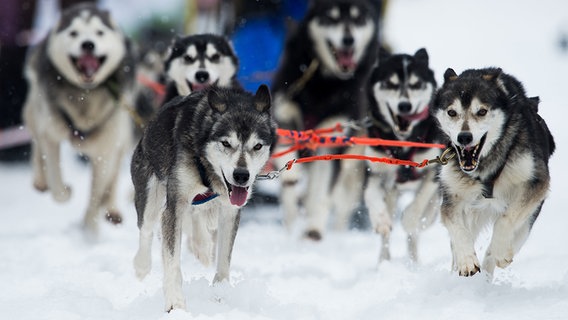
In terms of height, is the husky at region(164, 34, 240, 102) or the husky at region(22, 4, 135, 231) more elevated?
the husky at region(164, 34, 240, 102)

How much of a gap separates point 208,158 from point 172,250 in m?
0.32

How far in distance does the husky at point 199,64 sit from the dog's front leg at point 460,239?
4.69 feet

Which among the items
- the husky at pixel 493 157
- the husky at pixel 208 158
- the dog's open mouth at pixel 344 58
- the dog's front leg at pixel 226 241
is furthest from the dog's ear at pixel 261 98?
the dog's open mouth at pixel 344 58

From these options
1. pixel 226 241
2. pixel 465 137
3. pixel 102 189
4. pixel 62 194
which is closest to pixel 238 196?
pixel 226 241

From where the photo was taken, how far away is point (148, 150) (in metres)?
3.33

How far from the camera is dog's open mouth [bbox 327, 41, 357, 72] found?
534 centimetres

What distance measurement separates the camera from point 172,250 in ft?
9.84

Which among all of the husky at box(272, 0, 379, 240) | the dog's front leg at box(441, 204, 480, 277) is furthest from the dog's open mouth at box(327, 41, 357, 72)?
the dog's front leg at box(441, 204, 480, 277)

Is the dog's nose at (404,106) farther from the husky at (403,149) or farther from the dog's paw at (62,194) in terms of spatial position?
the dog's paw at (62,194)

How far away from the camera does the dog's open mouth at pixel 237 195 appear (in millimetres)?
2928

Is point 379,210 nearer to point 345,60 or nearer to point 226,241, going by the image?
point 226,241

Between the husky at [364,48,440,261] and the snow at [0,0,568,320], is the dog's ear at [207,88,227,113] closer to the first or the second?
the snow at [0,0,568,320]

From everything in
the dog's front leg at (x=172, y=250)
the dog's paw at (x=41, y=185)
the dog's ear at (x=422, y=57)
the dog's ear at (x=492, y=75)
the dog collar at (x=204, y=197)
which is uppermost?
the dog's ear at (x=492, y=75)

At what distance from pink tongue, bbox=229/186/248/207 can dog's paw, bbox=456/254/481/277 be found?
73 centimetres
